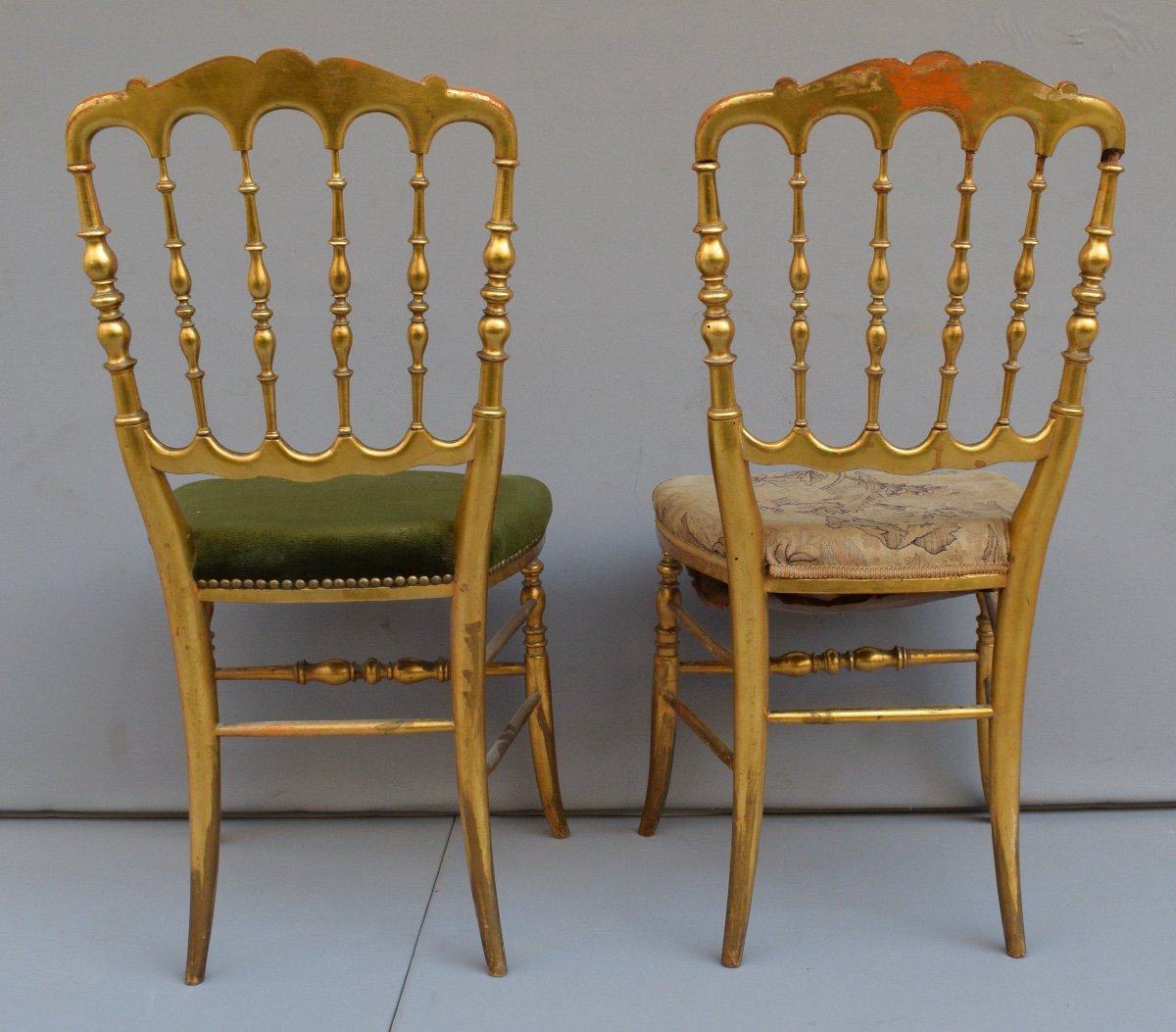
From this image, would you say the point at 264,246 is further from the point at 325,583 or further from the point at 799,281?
the point at 799,281

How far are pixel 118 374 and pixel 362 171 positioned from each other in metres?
0.74

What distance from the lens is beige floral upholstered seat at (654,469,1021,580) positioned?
1.53 m

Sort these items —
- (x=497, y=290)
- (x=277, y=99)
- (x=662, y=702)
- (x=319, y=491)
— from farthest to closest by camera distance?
(x=662, y=702)
(x=319, y=491)
(x=497, y=290)
(x=277, y=99)

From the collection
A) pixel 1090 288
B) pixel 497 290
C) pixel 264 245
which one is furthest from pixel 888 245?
pixel 264 245

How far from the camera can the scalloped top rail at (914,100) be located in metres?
1.33

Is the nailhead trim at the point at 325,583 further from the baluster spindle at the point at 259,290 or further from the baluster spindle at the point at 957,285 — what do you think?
the baluster spindle at the point at 957,285

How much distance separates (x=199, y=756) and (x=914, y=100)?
121 centimetres

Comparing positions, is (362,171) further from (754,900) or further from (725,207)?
(754,900)

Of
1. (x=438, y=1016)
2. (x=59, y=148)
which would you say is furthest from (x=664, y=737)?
(x=59, y=148)

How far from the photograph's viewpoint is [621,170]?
2.04 meters

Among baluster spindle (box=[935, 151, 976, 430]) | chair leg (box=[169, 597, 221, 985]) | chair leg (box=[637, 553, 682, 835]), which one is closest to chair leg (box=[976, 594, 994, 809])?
chair leg (box=[637, 553, 682, 835])

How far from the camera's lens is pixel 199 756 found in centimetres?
160

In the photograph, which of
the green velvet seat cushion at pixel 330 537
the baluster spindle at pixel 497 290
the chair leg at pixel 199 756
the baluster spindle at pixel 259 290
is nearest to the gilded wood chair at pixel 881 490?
the baluster spindle at pixel 497 290

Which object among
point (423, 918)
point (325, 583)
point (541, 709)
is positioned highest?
point (325, 583)
